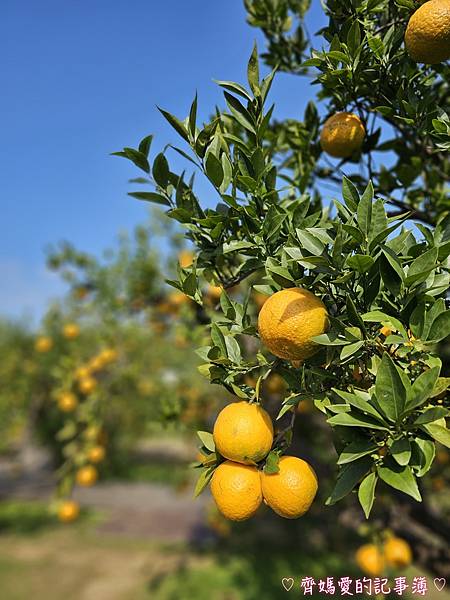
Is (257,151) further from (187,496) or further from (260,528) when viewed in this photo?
(187,496)

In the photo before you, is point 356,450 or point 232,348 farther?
point 232,348

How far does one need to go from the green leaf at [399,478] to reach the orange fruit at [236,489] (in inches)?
10.1

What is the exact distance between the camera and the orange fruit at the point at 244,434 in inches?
31.5

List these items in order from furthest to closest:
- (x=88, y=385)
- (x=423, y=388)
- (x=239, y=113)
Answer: (x=88, y=385) → (x=239, y=113) → (x=423, y=388)

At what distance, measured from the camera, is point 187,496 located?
35.7 ft

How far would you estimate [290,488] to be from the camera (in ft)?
2.64

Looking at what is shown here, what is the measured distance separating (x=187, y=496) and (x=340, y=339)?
11.1 m

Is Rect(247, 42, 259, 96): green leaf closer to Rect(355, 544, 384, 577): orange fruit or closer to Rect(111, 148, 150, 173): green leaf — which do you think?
Rect(111, 148, 150, 173): green leaf

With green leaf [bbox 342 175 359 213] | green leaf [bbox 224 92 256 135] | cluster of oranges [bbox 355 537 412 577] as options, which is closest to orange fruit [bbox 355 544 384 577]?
cluster of oranges [bbox 355 537 412 577]

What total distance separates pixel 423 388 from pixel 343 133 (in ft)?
2.13

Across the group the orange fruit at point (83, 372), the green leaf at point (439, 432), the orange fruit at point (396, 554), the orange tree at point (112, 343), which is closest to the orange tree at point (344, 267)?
the green leaf at point (439, 432)

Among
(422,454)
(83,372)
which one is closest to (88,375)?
(83,372)

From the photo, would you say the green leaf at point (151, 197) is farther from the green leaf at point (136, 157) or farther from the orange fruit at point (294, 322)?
the orange fruit at point (294, 322)

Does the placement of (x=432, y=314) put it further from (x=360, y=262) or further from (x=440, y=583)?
(x=440, y=583)
